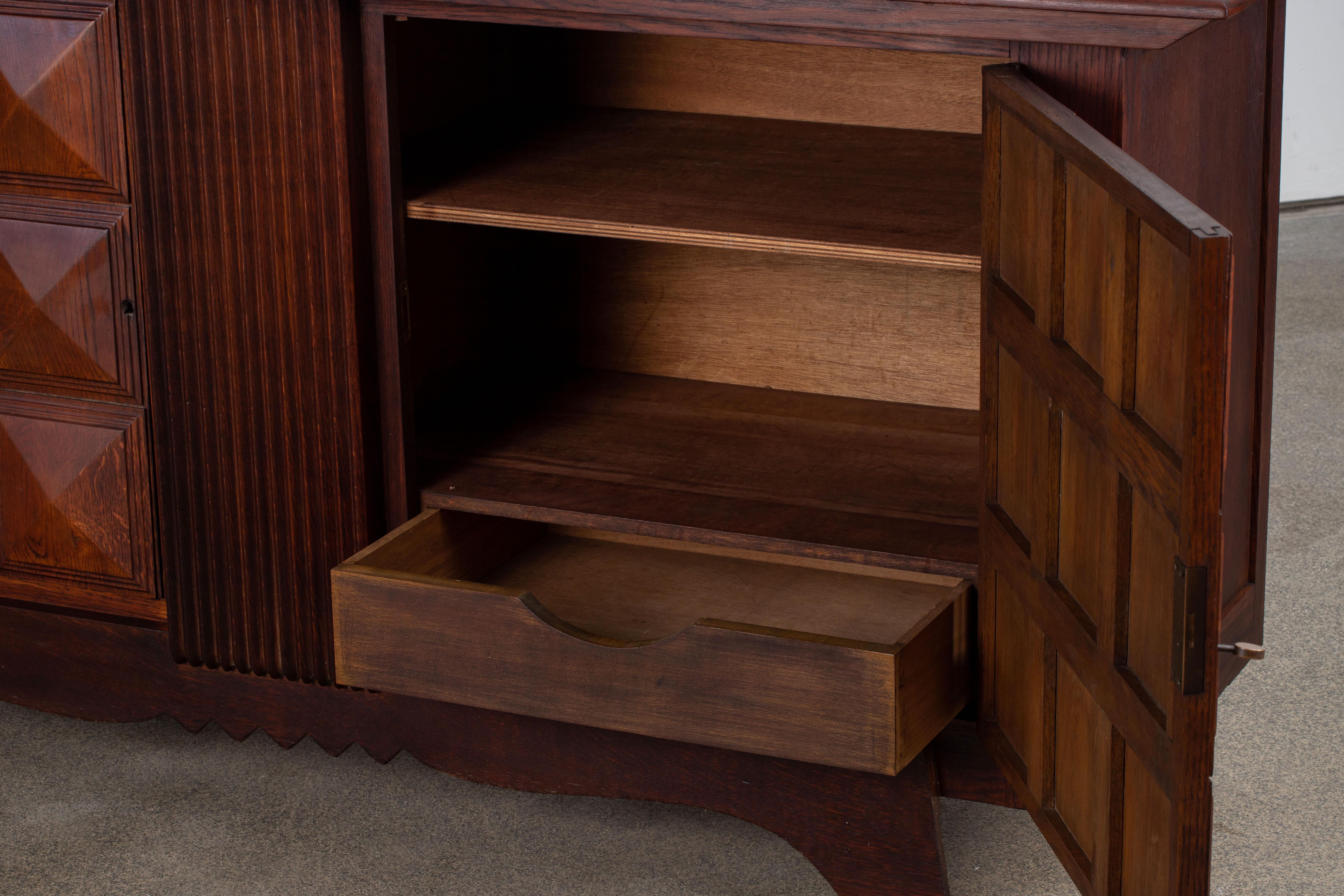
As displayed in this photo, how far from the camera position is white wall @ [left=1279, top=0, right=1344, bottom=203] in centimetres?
401

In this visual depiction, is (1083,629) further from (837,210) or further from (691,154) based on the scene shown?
(691,154)

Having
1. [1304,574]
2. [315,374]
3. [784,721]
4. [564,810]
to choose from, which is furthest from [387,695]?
[1304,574]

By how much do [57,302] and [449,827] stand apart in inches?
25.8

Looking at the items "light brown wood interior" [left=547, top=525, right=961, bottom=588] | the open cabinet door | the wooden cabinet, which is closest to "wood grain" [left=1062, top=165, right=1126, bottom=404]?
the open cabinet door

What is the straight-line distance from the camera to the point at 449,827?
5.43 feet

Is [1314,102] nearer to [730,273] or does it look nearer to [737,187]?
[730,273]

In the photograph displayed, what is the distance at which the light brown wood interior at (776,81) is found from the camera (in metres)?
1.73

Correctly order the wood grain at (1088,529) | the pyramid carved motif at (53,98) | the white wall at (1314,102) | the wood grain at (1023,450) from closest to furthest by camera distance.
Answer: the wood grain at (1088,529), the wood grain at (1023,450), the pyramid carved motif at (53,98), the white wall at (1314,102)

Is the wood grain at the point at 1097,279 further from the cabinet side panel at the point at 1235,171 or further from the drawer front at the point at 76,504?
the drawer front at the point at 76,504

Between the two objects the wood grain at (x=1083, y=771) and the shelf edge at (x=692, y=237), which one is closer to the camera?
the wood grain at (x=1083, y=771)

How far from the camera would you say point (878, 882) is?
1444 millimetres

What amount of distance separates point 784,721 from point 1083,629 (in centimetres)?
29

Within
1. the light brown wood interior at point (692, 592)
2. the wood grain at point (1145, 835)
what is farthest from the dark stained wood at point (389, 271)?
the wood grain at point (1145, 835)

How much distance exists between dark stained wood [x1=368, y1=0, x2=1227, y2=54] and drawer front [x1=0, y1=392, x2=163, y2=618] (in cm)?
54
